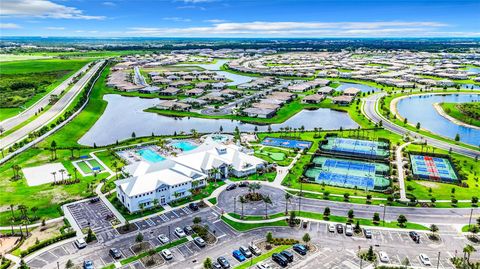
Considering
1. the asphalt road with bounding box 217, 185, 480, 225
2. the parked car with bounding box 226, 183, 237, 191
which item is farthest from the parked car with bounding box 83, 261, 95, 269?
the parked car with bounding box 226, 183, 237, 191

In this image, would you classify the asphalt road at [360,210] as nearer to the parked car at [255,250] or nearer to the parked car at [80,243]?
the parked car at [255,250]

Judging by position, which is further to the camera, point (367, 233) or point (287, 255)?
point (367, 233)

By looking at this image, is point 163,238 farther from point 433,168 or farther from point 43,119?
point 43,119

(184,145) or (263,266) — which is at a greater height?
(184,145)

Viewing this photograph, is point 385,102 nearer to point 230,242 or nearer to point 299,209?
point 299,209

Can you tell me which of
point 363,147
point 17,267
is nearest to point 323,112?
point 363,147

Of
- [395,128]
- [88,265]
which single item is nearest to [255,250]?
[88,265]
